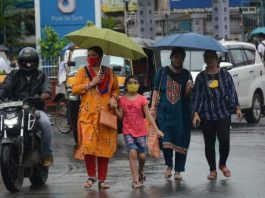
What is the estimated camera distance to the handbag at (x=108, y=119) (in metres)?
10.1

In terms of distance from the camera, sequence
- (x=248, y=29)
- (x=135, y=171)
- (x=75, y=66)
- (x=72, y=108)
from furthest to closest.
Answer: (x=248, y=29)
(x=75, y=66)
(x=72, y=108)
(x=135, y=171)

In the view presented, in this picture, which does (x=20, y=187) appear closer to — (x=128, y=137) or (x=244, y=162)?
(x=128, y=137)

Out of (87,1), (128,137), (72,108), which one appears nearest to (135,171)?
(128,137)

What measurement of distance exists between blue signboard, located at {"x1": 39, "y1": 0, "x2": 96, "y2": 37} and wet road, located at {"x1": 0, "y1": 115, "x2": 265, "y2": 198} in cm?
1932

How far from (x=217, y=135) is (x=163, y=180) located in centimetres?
95

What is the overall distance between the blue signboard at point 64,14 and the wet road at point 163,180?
19.3m

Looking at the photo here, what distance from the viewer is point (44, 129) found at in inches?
408

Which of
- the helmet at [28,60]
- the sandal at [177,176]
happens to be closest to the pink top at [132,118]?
the sandal at [177,176]

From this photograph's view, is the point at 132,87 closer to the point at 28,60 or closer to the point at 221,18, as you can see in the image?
the point at 28,60

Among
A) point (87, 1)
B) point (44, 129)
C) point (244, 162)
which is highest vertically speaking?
point (87, 1)

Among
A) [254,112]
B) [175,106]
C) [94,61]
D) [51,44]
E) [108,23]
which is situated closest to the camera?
[94,61]

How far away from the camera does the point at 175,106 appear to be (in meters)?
11.0

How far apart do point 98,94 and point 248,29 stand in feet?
141

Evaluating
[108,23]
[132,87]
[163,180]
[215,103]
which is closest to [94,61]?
[132,87]
